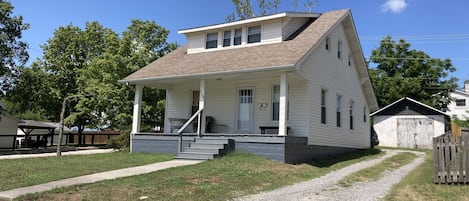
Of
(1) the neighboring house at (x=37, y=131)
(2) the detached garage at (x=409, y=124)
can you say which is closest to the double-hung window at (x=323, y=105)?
(2) the detached garage at (x=409, y=124)

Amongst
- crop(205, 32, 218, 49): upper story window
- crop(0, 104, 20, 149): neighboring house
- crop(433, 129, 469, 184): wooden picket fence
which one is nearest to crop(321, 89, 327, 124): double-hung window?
crop(205, 32, 218, 49): upper story window

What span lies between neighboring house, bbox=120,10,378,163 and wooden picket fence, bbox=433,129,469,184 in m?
4.45

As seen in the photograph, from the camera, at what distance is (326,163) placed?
1325cm

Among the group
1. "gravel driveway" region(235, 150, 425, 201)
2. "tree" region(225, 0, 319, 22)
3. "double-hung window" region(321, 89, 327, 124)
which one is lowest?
"gravel driveway" region(235, 150, 425, 201)

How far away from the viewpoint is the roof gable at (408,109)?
25722 millimetres

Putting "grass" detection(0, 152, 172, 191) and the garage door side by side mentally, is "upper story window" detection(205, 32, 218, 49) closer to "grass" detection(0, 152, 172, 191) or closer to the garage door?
"grass" detection(0, 152, 172, 191)

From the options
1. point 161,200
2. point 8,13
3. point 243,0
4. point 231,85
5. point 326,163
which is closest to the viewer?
point 161,200

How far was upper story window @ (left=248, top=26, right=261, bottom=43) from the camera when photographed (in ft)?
53.3

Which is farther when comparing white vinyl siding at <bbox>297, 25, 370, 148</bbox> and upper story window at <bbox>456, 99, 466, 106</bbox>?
upper story window at <bbox>456, 99, 466, 106</bbox>

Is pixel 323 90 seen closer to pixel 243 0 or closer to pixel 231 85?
pixel 231 85

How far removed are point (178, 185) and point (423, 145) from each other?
23.3 meters

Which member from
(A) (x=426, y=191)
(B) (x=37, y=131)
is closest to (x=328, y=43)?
(A) (x=426, y=191)

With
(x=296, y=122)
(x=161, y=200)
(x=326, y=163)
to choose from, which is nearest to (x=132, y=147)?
(x=296, y=122)

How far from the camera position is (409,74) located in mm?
39375
